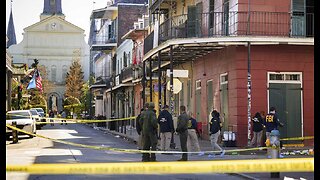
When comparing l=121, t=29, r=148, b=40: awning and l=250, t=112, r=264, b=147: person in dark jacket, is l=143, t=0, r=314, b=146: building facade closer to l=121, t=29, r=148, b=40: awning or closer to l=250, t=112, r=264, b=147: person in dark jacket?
l=250, t=112, r=264, b=147: person in dark jacket

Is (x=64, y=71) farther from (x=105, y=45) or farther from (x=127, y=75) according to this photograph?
(x=127, y=75)

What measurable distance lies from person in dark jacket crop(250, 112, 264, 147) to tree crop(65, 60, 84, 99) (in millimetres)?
73536

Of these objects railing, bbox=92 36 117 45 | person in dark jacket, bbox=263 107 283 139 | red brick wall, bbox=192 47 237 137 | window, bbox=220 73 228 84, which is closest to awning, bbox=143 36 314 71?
red brick wall, bbox=192 47 237 137

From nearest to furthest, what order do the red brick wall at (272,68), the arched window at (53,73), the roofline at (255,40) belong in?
1. the roofline at (255,40)
2. the red brick wall at (272,68)
3. the arched window at (53,73)

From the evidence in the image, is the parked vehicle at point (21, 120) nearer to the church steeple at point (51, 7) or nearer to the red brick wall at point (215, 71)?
the red brick wall at point (215, 71)

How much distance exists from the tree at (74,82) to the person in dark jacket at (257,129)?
73536 millimetres

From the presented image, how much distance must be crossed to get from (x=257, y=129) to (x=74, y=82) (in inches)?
2993

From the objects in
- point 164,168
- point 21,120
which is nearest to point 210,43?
point 21,120

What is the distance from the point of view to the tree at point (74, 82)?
9447 cm

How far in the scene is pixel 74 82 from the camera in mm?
95000

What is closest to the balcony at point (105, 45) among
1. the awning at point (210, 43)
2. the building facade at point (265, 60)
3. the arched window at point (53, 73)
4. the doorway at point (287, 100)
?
the awning at point (210, 43)

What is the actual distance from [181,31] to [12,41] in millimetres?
103221

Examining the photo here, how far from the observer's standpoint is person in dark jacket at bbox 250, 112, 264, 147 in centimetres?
2091
